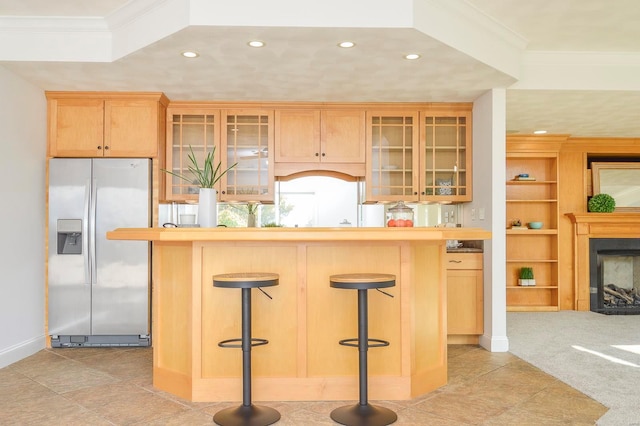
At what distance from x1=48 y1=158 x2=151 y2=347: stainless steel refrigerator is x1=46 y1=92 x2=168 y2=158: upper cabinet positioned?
15cm

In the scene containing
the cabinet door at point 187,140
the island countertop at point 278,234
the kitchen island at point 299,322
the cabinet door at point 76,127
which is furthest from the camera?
the cabinet door at point 187,140

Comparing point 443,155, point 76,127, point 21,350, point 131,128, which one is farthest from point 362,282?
point 76,127

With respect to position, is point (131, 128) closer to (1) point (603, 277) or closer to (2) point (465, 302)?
(2) point (465, 302)

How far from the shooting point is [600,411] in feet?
9.88

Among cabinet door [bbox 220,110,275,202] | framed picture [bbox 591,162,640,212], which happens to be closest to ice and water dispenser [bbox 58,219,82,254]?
cabinet door [bbox 220,110,275,202]

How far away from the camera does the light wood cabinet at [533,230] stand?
6828 millimetres

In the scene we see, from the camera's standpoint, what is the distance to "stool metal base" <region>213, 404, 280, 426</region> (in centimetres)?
278

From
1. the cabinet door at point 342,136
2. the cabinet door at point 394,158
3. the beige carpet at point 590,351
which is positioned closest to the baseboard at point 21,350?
the cabinet door at point 342,136

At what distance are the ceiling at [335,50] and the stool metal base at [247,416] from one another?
2.26 meters

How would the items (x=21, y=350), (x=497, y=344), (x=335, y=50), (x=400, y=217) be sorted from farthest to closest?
(x=497, y=344)
(x=21, y=350)
(x=400, y=217)
(x=335, y=50)

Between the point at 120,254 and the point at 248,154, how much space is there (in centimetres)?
151

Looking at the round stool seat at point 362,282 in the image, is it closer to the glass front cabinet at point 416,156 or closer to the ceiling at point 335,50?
the ceiling at point 335,50

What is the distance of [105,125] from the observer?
4.73 meters

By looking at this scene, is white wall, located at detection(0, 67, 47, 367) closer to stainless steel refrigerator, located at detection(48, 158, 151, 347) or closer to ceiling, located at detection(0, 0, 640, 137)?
stainless steel refrigerator, located at detection(48, 158, 151, 347)
